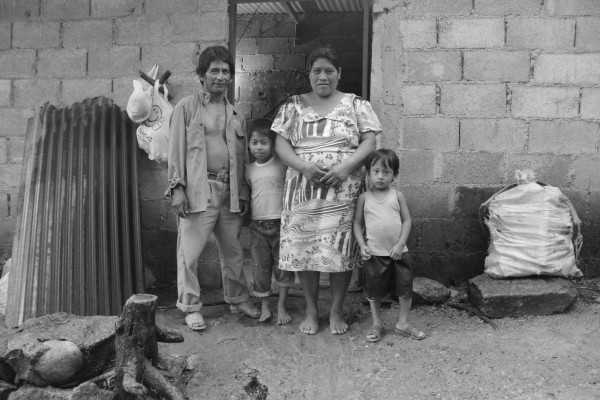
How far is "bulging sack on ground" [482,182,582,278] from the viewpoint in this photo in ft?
12.6

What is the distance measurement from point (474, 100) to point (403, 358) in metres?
1.98

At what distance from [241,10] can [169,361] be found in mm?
5224

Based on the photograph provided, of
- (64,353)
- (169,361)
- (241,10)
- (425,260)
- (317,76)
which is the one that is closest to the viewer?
(64,353)

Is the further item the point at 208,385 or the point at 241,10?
the point at 241,10

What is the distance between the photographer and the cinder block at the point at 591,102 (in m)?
4.09

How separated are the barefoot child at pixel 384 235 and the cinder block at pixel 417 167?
0.74m

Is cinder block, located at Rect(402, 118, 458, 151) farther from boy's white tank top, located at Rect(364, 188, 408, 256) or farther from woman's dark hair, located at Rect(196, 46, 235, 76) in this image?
woman's dark hair, located at Rect(196, 46, 235, 76)

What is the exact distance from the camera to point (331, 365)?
3.23 metres

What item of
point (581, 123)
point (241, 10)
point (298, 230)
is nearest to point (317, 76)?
point (298, 230)

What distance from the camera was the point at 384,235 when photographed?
3.42 meters

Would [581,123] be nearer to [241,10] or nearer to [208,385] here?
[208,385]

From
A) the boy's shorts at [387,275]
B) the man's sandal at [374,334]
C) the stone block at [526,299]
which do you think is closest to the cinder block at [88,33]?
the boy's shorts at [387,275]

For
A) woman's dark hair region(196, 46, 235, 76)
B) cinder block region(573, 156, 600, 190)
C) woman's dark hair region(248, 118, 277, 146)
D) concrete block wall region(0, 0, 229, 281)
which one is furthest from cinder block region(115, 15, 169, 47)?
cinder block region(573, 156, 600, 190)

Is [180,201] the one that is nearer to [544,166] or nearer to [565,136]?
[544,166]
